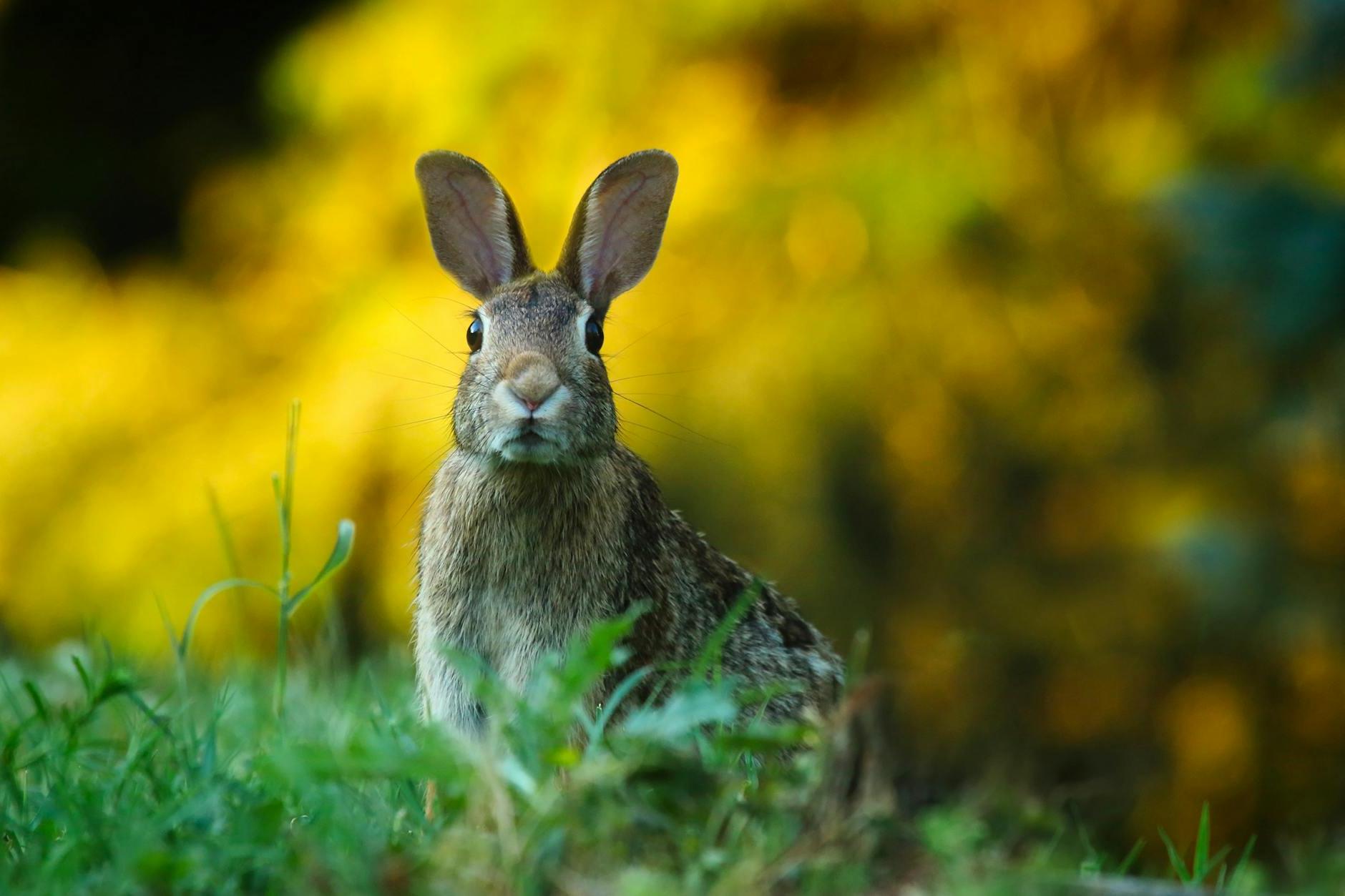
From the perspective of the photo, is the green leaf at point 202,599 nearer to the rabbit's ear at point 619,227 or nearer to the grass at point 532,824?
the grass at point 532,824

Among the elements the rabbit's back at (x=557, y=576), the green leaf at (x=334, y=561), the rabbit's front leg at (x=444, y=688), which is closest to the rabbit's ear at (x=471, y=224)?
the rabbit's back at (x=557, y=576)

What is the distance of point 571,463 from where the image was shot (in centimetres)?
281

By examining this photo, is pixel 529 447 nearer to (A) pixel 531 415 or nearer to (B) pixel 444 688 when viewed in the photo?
(A) pixel 531 415

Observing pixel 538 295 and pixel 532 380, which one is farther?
pixel 538 295

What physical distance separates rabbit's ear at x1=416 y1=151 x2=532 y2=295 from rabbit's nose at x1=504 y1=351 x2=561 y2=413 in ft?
1.46

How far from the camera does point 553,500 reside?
2863mm

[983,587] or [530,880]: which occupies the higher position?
[530,880]

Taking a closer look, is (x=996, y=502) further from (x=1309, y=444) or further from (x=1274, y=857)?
(x=1274, y=857)

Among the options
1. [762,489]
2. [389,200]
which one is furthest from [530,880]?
[389,200]

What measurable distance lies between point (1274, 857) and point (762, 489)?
2360 millimetres

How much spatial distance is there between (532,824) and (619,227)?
1982 millimetres

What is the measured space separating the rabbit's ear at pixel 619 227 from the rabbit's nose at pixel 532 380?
42 cm

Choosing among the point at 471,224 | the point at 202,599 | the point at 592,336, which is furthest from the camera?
the point at 471,224

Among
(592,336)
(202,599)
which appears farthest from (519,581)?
(202,599)
